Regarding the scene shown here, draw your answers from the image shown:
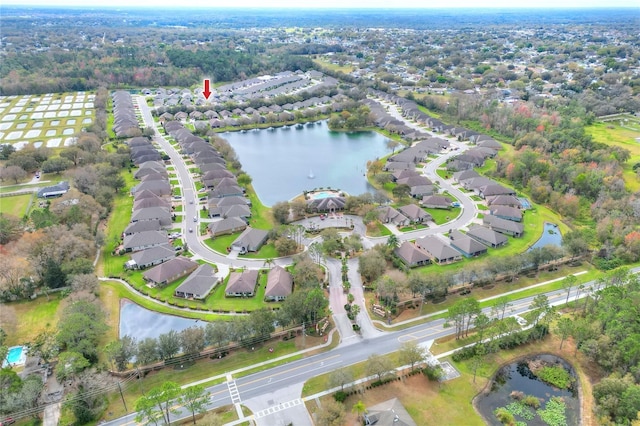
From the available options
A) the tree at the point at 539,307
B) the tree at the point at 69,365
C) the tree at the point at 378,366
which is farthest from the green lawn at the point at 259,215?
the tree at the point at 539,307

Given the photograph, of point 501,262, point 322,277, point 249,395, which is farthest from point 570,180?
point 249,395

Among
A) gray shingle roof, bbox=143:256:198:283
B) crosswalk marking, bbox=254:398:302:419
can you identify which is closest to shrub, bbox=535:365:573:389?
crosswalk marking, bbox=254:398:302:419

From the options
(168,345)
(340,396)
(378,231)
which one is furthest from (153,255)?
(340,396)

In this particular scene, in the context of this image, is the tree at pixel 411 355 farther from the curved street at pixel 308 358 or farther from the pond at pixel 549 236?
the pond at pixel 549 236

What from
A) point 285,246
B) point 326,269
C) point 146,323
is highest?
point 285,246

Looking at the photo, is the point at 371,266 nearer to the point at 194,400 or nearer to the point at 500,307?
the point at 500,307

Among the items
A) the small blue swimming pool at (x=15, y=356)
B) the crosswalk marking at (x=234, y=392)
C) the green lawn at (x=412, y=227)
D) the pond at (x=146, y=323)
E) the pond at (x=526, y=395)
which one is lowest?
the pond at (x=146, y=323)
